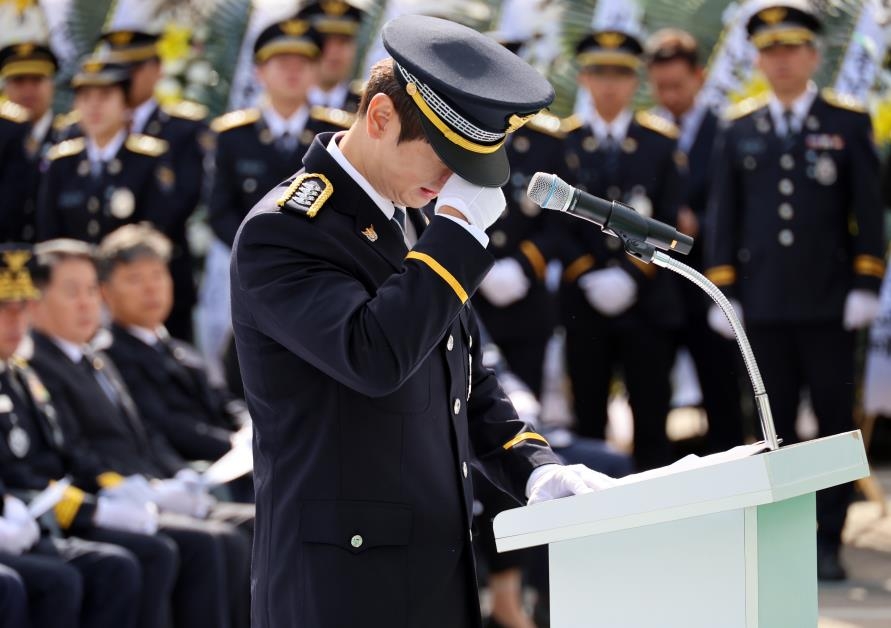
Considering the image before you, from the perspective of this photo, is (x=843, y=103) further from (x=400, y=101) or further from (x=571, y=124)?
(x=400, y=101)

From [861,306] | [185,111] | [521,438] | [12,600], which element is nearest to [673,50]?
[861,306]

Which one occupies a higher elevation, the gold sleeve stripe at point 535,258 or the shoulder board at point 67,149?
the gold sleeve stripe at point 535,258

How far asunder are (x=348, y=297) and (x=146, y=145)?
4.77m

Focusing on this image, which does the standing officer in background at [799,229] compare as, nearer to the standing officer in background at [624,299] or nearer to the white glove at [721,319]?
the white glove at [721,319]

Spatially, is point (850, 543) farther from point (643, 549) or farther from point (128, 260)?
point (643, 549)

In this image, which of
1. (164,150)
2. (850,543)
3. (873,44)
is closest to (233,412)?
(164,150)

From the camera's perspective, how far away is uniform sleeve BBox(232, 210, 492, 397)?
2.12 meters

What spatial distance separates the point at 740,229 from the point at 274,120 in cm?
196

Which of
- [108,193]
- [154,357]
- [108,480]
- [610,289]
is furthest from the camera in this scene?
[108,193]

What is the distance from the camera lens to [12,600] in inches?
154

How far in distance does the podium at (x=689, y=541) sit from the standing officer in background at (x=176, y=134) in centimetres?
463

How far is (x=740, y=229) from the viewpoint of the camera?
19.8 feet

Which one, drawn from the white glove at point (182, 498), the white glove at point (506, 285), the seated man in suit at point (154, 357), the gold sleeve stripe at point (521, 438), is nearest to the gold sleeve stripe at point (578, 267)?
the white glove at point (506, 285)

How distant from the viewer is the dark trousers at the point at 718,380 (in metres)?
6.43
